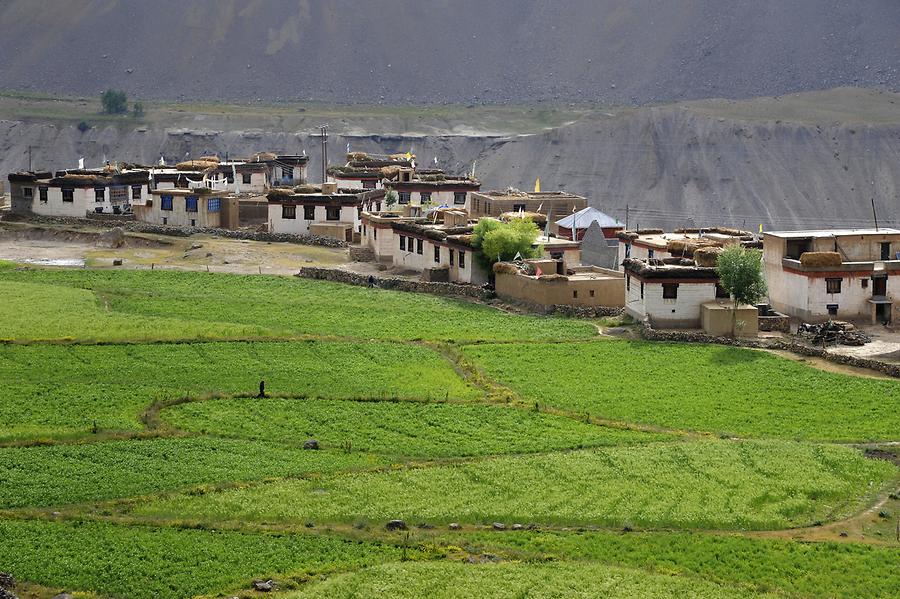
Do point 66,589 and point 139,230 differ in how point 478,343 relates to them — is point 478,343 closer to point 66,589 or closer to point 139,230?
point 66,589

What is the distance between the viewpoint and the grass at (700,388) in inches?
2002

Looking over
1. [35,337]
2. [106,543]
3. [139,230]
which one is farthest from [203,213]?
[106,543]

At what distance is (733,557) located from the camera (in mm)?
38031

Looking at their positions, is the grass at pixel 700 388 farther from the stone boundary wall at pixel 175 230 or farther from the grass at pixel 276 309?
the stone boundary wall at pixel 175 230

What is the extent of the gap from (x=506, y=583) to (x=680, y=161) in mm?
113217

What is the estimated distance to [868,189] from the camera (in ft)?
438

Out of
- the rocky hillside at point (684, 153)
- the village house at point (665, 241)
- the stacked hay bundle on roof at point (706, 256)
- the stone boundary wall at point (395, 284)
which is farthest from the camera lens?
the rocky hillside at point (684, 153)

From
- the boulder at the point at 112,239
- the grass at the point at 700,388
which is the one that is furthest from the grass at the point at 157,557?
the boulder at the point at 112,239

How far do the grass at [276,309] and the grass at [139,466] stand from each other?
53.8 feet

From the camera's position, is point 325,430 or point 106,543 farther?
point 325,430

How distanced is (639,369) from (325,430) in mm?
14499

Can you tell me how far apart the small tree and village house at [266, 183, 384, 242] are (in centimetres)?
3760

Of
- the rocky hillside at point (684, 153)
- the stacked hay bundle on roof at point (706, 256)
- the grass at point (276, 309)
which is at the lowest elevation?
the grass at point (276, 309)

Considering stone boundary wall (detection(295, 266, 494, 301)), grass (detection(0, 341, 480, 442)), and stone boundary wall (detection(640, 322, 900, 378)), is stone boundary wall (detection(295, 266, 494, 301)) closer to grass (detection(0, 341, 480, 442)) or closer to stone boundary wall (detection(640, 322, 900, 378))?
stone boundary wall (detection(640, 322, 900, 378))
